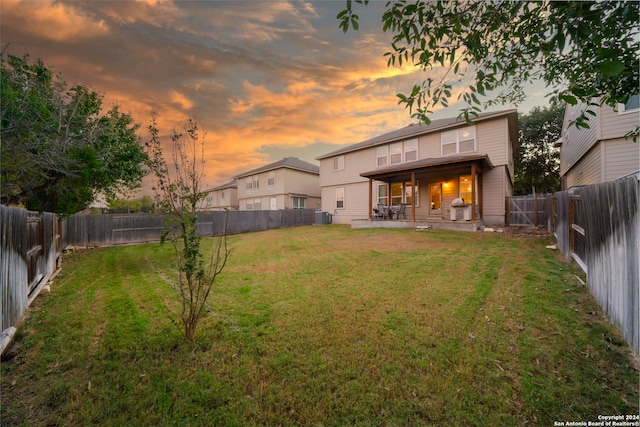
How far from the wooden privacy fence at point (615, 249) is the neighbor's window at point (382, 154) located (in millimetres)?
13249

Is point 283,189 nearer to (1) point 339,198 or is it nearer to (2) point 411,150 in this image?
(1) point 339,198

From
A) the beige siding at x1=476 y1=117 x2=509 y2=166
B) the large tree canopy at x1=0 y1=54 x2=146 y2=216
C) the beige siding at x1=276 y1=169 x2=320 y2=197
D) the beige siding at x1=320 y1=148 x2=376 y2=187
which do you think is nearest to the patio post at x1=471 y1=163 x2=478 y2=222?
the beige siding at x1=476 y1=117 x2=509 y2=166

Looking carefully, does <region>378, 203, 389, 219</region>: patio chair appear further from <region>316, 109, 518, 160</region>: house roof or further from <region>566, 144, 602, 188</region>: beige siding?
<region>566, 144, 602, 188</region>: beige siding

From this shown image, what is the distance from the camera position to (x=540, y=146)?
25.6m

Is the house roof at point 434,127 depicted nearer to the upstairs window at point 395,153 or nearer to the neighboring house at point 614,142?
the upstairs window at point 395,153

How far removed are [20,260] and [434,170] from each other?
15051mm

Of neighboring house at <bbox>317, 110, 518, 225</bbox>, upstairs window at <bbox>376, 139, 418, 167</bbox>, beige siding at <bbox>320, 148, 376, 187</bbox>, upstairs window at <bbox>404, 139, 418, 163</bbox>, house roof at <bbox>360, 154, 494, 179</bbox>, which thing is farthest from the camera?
beige siding at <bbox>320, 148, 376, 187</bbox>

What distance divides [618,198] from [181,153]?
580 cm

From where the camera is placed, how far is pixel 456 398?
2.11m

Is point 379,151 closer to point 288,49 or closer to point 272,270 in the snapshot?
point 288,49

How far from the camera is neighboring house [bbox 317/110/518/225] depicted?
1274cm

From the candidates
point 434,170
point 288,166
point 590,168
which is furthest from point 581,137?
point 288,166

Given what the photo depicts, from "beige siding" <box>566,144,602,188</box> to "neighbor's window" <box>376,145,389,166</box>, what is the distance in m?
9.99

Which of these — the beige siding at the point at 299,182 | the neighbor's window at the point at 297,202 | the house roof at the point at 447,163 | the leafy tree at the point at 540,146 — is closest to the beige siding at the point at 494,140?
the house roof at the point at 447,163
